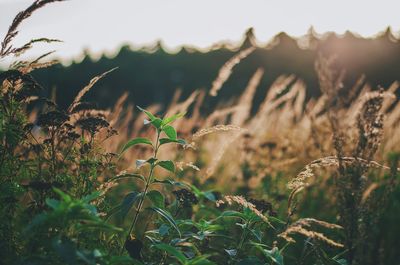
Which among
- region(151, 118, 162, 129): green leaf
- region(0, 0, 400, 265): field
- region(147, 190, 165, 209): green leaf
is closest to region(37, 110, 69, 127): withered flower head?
region(0, 0, 400, 265): field

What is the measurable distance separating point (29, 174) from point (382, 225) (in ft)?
8.76

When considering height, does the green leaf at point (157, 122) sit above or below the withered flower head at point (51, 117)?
above

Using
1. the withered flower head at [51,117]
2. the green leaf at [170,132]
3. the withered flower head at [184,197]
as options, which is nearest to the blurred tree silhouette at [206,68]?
the withered flower head at [184,197]

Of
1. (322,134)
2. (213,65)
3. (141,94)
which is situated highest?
(213,65)

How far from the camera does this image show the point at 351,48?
17047 millimetres

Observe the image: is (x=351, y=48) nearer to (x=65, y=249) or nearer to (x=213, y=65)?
(x=213, y=65)

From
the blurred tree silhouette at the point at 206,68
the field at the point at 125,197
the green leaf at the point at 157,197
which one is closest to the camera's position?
the field at the point at 125,197

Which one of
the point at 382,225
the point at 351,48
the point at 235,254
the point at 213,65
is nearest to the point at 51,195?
the point at 235,254

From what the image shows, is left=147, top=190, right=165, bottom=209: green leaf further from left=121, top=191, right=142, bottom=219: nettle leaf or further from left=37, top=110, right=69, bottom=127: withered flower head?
left=37, top=110, right=69, bottom=127: withered flower head

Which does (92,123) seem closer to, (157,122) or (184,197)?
(157,122)

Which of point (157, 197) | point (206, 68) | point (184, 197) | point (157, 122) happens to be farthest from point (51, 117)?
point (206, 68)

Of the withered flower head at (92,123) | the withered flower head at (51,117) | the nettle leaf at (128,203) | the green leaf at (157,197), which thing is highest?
the withered flower head at (92,123)

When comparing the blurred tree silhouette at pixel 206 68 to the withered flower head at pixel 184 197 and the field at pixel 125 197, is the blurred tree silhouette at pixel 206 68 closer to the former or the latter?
the field at pixel 125 197

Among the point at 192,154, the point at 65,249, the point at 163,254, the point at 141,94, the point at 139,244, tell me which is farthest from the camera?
the point at 141,94
